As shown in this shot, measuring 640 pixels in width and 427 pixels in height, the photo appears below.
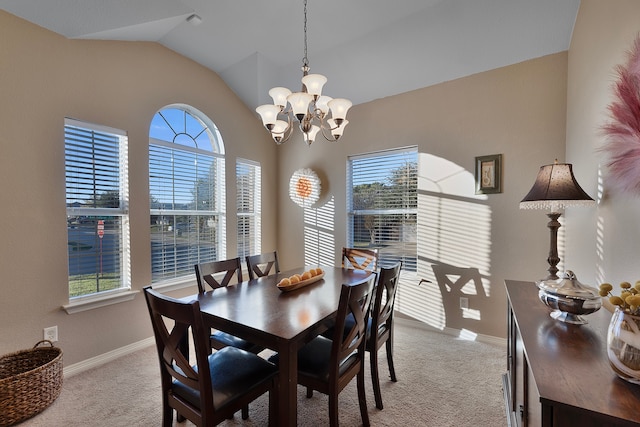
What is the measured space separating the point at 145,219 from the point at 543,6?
399 centimetres

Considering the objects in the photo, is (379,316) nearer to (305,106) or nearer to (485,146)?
(305,106)

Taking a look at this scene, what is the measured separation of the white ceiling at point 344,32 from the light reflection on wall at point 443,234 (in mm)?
1035

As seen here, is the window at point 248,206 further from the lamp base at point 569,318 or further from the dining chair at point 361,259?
the lamp base at point 569,318

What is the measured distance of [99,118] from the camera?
2.59m

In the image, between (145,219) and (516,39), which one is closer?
(516,39)

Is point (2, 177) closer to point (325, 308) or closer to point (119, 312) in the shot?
point (119, 312)

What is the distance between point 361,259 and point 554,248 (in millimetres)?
1700

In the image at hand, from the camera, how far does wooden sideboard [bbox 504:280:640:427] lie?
0.73 meters

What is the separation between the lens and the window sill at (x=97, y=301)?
2.43m

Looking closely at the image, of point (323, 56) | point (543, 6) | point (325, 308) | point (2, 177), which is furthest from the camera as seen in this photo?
point (323, 56)

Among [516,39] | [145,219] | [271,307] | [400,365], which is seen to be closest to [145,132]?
[145,219]

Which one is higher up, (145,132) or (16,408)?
(145,132)

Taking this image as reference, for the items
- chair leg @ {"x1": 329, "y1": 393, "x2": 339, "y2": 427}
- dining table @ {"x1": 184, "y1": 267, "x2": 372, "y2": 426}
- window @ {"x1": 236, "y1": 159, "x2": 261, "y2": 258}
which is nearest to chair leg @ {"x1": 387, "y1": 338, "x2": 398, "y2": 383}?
dining table @ {"x1": 184, "y1": 267, "x2": 372, "y2": 426}

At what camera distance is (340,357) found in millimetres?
1636
